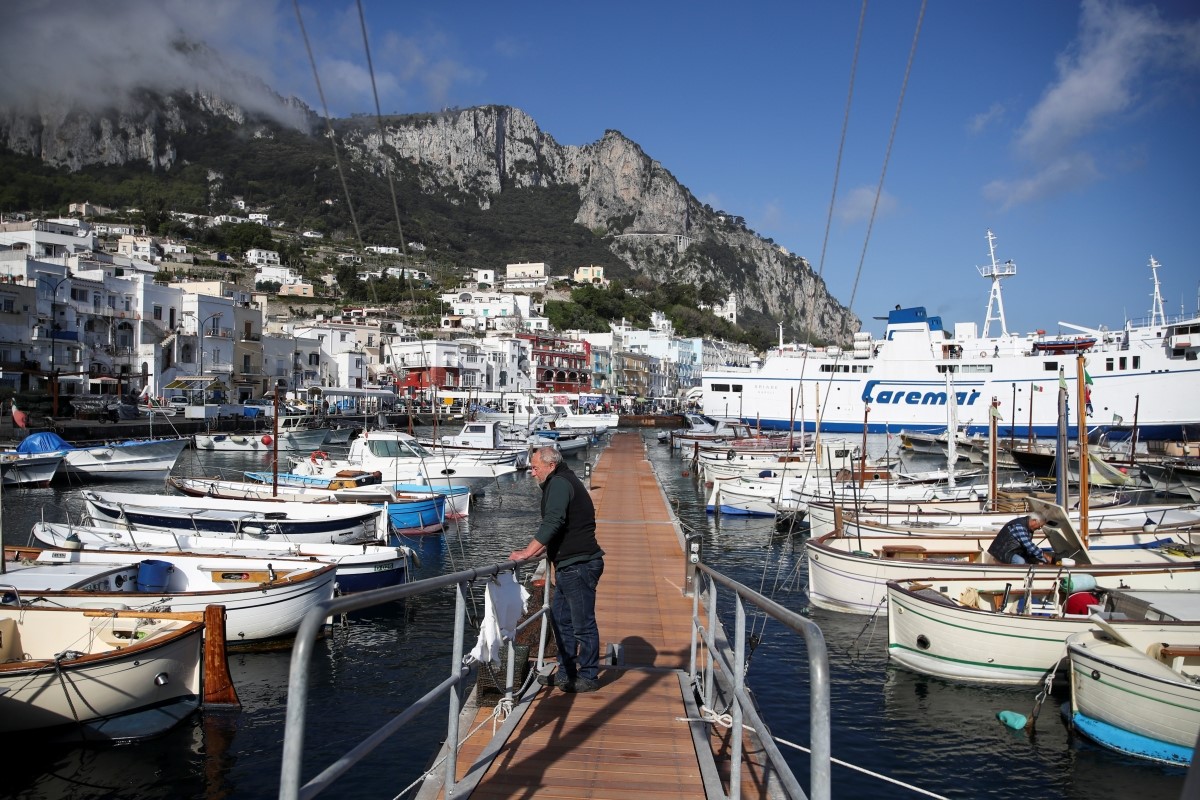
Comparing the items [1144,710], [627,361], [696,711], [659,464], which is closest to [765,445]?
[659,464]

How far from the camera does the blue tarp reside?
110 feet

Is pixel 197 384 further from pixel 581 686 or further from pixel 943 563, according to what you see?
pixel 581 686

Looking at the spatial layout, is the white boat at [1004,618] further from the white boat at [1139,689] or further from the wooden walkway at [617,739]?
the wooden walkway at [617,739]

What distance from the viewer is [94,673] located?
8.80 m

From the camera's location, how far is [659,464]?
156ft

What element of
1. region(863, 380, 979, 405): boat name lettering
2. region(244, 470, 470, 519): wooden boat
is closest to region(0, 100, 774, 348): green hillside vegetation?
region(863, 380, 979, 405): boat name lettering

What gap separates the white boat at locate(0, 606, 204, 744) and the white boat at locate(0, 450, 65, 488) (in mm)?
28667

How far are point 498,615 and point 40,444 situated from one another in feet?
123

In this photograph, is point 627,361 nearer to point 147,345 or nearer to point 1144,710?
point 147,345

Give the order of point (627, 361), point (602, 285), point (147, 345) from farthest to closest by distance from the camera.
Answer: point (602, 285), point (627, 361), point (147, 345)

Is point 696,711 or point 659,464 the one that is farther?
point 659,464

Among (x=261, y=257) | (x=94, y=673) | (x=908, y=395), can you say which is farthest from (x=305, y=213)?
(x=94, y=673)

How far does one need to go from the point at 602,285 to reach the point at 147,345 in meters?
114

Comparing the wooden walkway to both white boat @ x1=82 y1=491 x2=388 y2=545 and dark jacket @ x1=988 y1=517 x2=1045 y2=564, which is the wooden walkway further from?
white boat @ x1=82 y1=491 x2=388 y2=545
